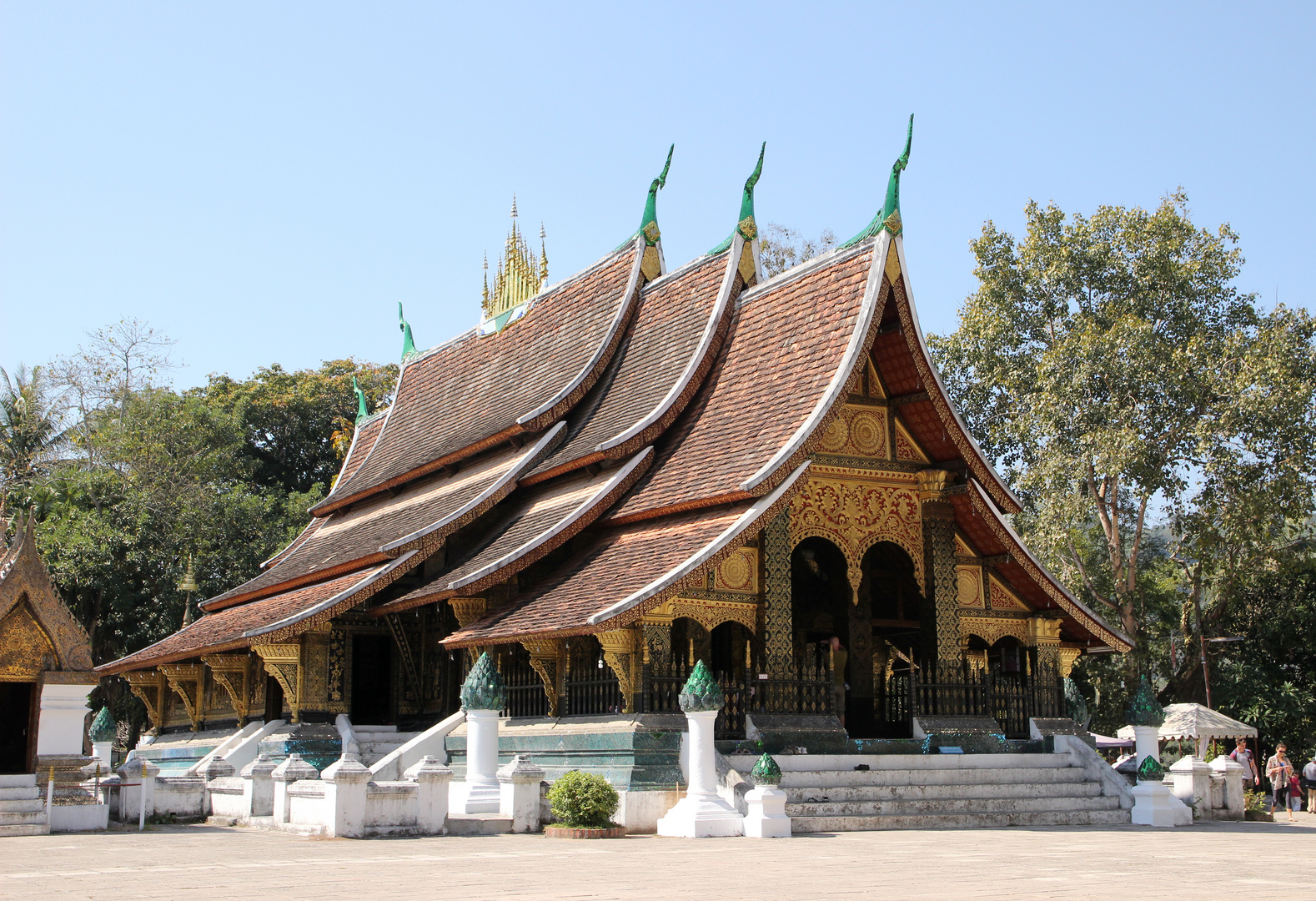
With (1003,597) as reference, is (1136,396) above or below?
above

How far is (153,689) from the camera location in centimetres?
2197

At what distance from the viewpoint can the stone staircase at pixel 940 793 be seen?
37.2ft

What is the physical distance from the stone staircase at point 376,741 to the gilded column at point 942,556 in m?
6.18

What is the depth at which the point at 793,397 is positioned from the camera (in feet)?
44.3

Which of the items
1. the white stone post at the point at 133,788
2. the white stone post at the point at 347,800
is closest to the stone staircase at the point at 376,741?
the white stone post at the point at 133,788

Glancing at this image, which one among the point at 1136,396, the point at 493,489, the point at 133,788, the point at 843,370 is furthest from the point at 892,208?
the point at 1136,396

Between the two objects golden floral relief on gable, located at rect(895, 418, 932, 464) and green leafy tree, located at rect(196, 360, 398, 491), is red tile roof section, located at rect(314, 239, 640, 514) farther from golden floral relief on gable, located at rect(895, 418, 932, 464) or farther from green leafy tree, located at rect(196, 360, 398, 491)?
green leafy tree, located at rect(196, 360, 398, 491)

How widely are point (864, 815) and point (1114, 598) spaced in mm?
16981

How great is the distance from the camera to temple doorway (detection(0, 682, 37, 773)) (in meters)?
12.6

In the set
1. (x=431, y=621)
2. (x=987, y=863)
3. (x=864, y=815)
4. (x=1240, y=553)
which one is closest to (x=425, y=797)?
(x=864, y=815)

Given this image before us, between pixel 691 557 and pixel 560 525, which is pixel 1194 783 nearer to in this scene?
pixel 691 557

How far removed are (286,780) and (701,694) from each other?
12.4ft

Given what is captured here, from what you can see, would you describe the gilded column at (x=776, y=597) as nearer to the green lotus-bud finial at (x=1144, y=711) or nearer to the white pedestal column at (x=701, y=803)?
the white pedestal column at (x=701, y=803)

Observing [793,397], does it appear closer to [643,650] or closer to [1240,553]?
[643,650]
